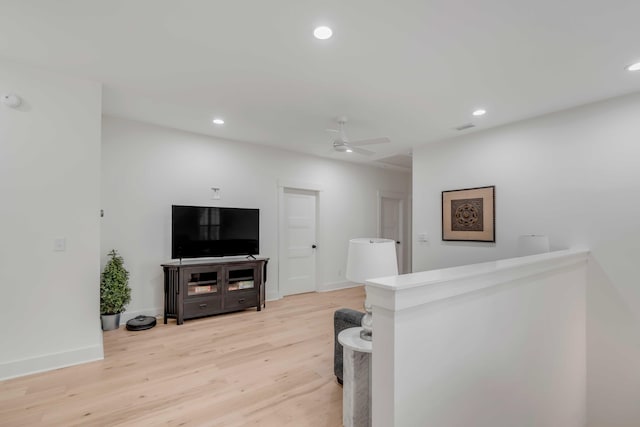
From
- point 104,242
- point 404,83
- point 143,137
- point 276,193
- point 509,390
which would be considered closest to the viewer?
point 509,390

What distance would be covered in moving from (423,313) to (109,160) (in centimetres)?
419

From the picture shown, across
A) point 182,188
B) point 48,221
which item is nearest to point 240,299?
point 182,188

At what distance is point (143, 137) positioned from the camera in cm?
402

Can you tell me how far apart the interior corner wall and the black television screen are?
341cm

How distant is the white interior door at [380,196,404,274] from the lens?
703cm

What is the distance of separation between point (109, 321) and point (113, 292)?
41 centimetres

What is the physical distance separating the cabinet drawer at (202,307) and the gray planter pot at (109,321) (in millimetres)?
787

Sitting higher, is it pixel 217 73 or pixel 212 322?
pixel 217 73

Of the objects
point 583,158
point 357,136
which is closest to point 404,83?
point 357,136

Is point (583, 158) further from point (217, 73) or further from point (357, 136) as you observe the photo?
point (217, 73)

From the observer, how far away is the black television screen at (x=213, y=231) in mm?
4062

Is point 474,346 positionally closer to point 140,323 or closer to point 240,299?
point 240,299

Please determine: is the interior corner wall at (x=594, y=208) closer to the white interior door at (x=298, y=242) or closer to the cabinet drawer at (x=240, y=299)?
the white interior door at (x=298, y=242)

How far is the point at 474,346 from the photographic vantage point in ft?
5.05
